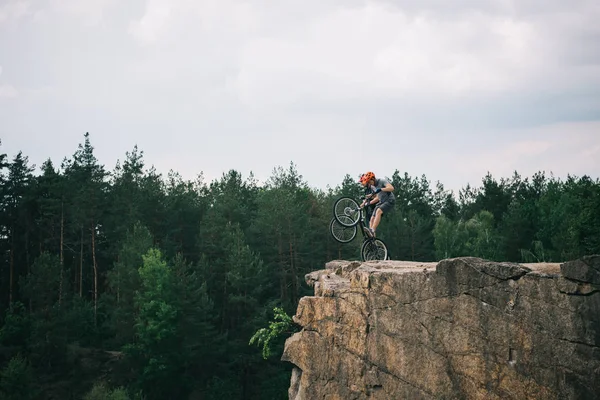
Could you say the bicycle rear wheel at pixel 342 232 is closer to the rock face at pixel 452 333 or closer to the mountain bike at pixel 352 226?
the mountain bike at pixel 352 226

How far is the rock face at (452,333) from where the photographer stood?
1521cm

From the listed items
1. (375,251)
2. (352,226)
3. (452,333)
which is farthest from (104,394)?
→ (452,333)

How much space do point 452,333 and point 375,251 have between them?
5.89 metres

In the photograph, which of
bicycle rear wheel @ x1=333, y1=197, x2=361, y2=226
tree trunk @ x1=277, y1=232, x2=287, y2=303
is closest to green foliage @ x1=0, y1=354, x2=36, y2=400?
tree trunk @ x1=277, y1=232, x2=287, y2=303

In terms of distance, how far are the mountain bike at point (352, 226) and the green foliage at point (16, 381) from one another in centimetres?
3243

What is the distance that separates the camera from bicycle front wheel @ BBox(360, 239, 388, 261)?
75.6 feet

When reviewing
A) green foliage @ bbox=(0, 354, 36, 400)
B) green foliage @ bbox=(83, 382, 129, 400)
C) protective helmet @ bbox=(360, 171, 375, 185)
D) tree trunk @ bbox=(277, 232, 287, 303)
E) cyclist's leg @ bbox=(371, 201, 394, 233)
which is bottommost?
green foliage @ bbox=(83, 382, 129, 400)

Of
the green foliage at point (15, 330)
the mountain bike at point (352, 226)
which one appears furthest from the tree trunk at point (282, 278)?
the mountain bike at point (352, 226)

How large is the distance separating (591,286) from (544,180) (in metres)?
75.2

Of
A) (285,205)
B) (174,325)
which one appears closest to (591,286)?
(174,325)

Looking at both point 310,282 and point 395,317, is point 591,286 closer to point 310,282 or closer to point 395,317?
point 395,317

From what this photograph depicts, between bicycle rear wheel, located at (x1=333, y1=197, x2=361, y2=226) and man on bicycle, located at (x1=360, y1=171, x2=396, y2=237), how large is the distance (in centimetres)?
76

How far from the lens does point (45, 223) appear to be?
62812mm

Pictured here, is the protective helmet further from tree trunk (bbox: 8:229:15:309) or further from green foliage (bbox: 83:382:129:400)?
tree trunk (bbox: 8:229:15:309)
